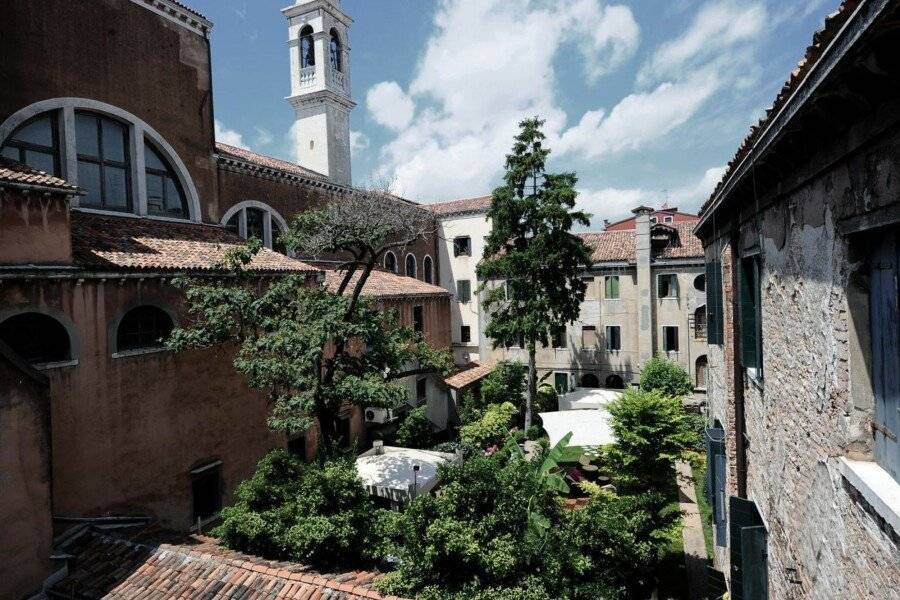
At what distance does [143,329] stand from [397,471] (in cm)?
689

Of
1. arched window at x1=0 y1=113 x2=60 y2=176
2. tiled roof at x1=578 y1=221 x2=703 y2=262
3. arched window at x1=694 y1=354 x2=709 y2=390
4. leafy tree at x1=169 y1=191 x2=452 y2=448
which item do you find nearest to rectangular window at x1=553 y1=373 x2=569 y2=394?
arched window at x1=694 y1=354 x2=709 y2=390

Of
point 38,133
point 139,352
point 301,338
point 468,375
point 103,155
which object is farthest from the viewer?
point 468,375

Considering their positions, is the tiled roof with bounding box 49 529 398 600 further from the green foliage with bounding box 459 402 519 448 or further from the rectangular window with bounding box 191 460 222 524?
the green foliage with bounding box 459 402 519 448

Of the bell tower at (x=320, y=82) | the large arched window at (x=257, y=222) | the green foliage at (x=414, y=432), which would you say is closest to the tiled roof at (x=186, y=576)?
the green foliage at (x=414, y=432)

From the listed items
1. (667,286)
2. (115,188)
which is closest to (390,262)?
(667,286)

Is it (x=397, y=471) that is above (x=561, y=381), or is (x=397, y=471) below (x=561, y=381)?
above

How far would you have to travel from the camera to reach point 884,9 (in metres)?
2.18

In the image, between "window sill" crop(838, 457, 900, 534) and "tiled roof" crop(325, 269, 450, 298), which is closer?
"window sill" crop(838, 457, 900, 534)

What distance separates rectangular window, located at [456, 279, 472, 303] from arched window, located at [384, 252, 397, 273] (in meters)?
5.47

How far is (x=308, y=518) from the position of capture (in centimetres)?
841

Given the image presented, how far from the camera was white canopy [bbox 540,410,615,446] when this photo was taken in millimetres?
15078

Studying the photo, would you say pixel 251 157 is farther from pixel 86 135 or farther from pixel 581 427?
pixel 581 427

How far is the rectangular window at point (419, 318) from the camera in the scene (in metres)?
22.5

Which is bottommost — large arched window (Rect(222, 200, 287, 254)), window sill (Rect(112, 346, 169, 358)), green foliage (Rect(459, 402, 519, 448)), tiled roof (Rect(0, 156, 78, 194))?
green foliage (Rect(459, 402, 519, 448))
